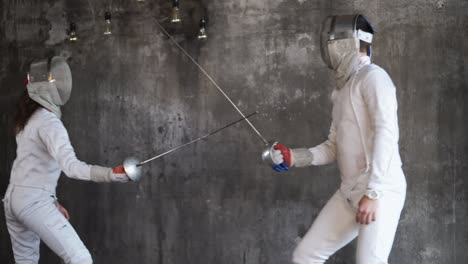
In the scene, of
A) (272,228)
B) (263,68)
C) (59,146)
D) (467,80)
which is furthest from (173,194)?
(467,80)

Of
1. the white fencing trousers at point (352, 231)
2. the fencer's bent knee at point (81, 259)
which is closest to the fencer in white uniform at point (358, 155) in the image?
the white fencing trousers at point (352, 231)

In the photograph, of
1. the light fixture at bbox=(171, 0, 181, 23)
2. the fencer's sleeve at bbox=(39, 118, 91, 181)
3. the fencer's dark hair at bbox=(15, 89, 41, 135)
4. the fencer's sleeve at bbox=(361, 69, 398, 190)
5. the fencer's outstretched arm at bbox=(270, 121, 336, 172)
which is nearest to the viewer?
the fencer's sleeve at bbox=(361, 69, 398, 190)

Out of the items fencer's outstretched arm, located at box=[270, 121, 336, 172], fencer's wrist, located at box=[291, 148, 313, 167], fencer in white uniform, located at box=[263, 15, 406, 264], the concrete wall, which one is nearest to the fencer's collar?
fencer in white uniform, located at box=[263, 15, 406, 264]

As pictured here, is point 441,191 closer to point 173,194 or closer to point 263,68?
point 263,68

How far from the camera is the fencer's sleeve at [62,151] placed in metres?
2.78

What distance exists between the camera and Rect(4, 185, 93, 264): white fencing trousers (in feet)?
9.25

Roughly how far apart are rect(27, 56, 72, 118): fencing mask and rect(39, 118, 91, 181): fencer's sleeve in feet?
0.58

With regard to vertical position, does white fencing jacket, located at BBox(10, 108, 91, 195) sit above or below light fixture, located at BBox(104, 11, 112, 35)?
below

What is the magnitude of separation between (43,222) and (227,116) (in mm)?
1720

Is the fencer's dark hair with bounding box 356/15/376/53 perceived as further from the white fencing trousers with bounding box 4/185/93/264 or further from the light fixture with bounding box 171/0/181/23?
the white fencing trousers with bounding box 4/185/93/264

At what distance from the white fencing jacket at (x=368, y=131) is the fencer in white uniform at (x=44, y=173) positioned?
3.61 ft

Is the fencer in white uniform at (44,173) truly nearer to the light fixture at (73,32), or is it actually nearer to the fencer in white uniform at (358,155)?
the fencer in white uniform at (358,155)

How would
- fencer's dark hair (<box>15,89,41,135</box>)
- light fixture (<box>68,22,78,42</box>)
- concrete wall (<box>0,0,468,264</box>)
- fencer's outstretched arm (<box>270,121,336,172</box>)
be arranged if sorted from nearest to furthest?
fencer's outstretched arm (<box>270,121,336,172</box>), fencer's dark hair (<box>15,89,41,135</box>), concrete wall (<box>0,0,468,264</box>), light fixture (<box>68,22,78,42</box>)

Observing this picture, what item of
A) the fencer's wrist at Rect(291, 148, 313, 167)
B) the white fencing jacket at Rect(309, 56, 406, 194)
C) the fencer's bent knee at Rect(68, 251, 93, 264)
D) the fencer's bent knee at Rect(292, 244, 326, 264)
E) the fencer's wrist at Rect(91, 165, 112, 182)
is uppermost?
the white fencing jacket at Rect(309, 56, 406, 194)
